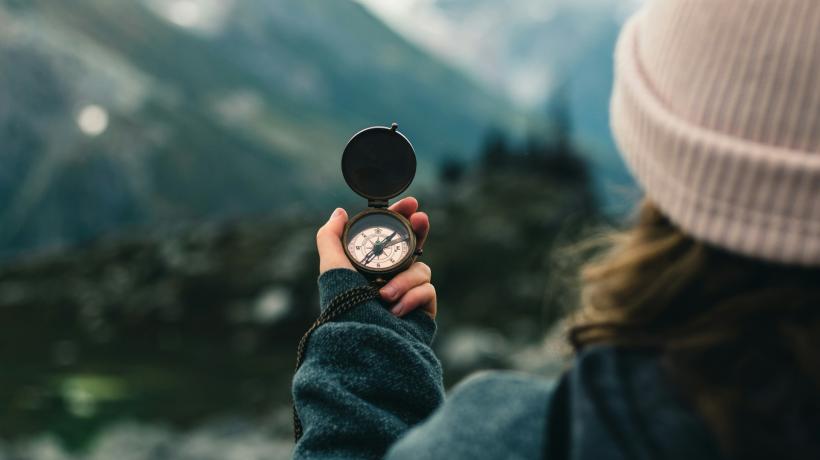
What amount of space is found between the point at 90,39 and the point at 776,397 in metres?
177

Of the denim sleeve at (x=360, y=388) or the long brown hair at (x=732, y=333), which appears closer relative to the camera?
the long brown hair at (x=732, y=333)

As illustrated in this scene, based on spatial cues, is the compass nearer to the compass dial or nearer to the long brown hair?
the compass dial

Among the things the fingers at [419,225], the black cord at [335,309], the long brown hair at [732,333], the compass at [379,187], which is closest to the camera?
the long brown hair at [732,333]

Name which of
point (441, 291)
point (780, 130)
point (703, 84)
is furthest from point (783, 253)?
point (441, 291)

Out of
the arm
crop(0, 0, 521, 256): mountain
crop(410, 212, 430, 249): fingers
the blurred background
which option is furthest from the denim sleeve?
crop(0, 0, 521, 256): mountain

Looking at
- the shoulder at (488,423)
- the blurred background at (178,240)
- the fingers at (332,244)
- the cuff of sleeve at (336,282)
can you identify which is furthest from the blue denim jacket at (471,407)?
the blurred background at (178,240)

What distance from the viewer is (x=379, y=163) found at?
2736 millimetres

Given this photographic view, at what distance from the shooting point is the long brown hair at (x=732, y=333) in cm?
139

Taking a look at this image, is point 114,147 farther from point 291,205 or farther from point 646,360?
point 646,360

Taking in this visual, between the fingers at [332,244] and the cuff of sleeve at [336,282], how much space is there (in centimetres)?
3

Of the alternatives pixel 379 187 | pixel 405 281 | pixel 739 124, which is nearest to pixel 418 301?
pixel 405 281

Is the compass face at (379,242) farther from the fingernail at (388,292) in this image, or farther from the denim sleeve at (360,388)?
the denim sleeve at (360,388)

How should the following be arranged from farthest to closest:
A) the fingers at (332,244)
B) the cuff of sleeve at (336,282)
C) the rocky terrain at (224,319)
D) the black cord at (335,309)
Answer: the rocky terrain at (224,319), the fingers at (332,244), the cuff of sleeve at (336,282), the black cord at (335,309)

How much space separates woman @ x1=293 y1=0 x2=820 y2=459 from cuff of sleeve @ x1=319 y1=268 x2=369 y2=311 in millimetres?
728
